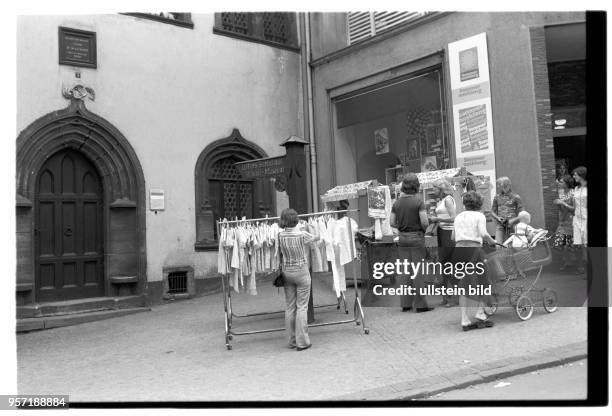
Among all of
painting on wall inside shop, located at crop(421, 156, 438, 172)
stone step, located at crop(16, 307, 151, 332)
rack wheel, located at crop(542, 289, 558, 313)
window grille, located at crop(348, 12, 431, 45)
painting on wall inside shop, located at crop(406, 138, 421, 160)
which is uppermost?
window grille, located at crop(348, 12, 431, 45)

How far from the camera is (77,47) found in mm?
9953

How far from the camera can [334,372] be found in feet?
18.2

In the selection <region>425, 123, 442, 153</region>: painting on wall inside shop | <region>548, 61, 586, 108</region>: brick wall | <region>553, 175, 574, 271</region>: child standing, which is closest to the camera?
<region>548, 61, 586, 108</region>: brick wall

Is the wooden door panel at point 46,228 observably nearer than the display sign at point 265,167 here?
No

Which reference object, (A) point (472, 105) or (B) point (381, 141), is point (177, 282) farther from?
(A) point (472, 105)

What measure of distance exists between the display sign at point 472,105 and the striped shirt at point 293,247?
171 inches

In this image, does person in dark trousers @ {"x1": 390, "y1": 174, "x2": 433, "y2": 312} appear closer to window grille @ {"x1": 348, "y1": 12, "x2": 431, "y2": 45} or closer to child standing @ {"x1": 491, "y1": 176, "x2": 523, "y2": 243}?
child standing @ {"x1": 491, "y1": 176, "x2": 523, "y2": 243}

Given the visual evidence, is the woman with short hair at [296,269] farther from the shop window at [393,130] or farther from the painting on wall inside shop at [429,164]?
the painting on wall inside shop at [429,164]

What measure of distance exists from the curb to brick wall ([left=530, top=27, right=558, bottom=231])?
3.66 metres

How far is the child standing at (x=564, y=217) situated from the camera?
751 cm

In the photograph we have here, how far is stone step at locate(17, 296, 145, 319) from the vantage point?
913cm

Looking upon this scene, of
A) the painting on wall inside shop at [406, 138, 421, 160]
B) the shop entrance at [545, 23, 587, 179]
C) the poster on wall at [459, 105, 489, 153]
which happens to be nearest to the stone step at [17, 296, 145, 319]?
the painting on wall inside shop at [406, 138, 421, 160]

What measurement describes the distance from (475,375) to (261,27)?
29.5ft

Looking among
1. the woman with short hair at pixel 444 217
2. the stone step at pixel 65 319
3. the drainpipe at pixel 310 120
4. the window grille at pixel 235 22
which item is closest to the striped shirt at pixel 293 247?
the woman with short hair at pixel 444 217
